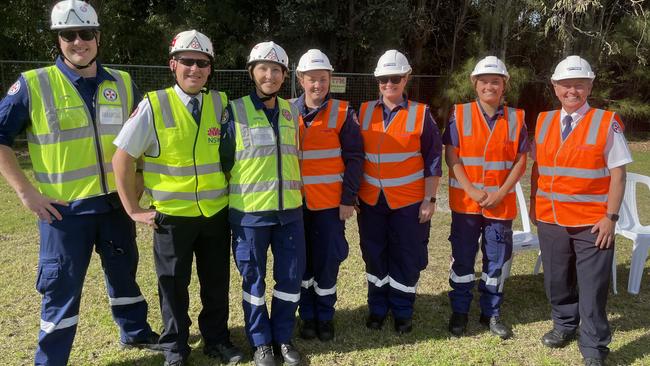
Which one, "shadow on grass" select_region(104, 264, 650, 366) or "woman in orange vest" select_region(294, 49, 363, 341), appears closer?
"woman in orange vest" select_region(294, 49, 363, 341)

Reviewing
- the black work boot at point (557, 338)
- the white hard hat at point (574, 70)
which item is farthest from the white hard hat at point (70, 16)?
the black work boot at point (557, 338)

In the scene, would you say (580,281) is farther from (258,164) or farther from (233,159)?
(233,159)

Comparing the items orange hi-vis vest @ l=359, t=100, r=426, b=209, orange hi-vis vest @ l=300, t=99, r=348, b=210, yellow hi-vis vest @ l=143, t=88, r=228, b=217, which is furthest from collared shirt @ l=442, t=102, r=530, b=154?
yellow hi-vis vest @ l=143, t=88, r=228, b=217

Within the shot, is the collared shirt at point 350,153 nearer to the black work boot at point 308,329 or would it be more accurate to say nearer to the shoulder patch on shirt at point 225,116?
the shoulder patch on shirt at point 225,116

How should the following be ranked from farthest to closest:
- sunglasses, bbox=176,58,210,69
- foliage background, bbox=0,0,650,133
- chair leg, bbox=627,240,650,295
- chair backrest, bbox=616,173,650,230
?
foliage background, bbox=0,0,650,133 < chair backrest, bbox=616,173,650,230 < chair leg, bbox=627,240,650,295 < sunglasses, bbox=176,58,210,69

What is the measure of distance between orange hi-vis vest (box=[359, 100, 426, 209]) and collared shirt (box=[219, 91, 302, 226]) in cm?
80

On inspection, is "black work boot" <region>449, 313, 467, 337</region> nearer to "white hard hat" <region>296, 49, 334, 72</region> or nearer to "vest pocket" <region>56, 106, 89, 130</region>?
"white hard hat" <region>296, 49, 334, 72</region>

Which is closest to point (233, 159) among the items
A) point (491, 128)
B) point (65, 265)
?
point (65, 265)

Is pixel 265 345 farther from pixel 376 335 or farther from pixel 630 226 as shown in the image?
pixel 630 226

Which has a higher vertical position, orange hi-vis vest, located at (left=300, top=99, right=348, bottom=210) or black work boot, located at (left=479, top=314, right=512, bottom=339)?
orange hi-vis vest, located at (left=300, top=99, right=348, bottom=210)

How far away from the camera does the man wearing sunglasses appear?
118 inches

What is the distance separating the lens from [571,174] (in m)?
3.54

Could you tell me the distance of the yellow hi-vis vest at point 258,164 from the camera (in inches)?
126

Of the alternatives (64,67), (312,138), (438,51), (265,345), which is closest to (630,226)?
(312,138)
